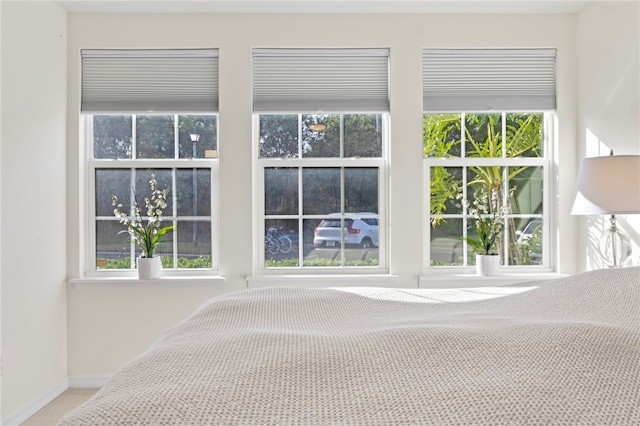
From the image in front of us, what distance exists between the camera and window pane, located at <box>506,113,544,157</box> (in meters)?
3.66

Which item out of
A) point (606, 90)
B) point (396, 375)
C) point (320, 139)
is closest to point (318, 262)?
point (320, 139)

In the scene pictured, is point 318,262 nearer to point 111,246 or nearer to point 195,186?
point 195,186

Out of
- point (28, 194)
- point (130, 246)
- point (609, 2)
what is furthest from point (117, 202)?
point (609, 2)

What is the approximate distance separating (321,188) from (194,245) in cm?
99

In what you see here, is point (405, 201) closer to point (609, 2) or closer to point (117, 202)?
point (609, 2)

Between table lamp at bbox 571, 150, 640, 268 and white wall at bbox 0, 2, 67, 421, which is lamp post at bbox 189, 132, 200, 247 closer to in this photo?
white wall at bbox 0, 2, 67, 421

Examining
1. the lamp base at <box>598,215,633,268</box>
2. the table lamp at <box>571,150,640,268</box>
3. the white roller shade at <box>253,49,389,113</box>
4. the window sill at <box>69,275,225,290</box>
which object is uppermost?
the white roller shade at <box>253,49,389,113</box>

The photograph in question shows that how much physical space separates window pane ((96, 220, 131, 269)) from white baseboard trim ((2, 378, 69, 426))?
2.70 feet

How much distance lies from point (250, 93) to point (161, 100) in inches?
24.5

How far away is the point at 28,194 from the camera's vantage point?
299 cm

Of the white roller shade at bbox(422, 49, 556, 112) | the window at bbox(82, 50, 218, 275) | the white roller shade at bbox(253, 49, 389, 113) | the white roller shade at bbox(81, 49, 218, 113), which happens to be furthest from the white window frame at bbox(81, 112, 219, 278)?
the white roller shade at bbox(422, 49, 556, 112)

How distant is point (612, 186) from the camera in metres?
2.49

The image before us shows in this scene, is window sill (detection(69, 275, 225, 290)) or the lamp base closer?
the lamp base

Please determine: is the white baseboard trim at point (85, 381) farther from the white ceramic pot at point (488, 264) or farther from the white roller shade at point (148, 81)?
the white ceramic pot at point (488, 264)
